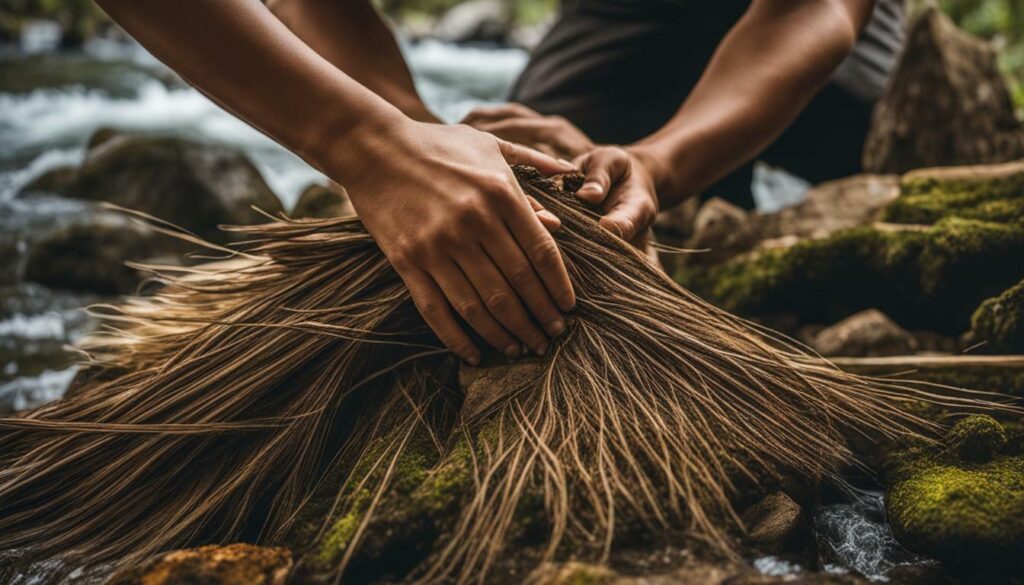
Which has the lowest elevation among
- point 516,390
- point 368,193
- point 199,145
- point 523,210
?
point 516,390

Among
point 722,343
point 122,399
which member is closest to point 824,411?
point 722,343

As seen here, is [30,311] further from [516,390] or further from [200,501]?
[516,390]

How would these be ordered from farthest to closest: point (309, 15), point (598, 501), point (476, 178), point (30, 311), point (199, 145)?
1. point (199, 145)
2. point (30, 311)
3. point (309, 15)
4. point (476, 178)
5. point (598, 501)

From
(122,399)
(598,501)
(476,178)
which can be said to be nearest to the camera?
(598,501)

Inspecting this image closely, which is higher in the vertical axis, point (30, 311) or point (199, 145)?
point (199, 145)

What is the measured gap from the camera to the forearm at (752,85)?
1.75 meters

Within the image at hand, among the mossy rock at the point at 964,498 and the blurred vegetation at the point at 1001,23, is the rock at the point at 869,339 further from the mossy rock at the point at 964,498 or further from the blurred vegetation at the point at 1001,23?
the blurred vegetation at the point at 1001,23

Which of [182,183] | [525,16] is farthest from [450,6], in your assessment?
[182,183]

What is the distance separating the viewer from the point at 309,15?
1.92 m

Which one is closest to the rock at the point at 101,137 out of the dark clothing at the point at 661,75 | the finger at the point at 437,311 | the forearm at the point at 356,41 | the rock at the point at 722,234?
the dark clothing at the point at 661,75

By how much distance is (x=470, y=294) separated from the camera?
3.81ft

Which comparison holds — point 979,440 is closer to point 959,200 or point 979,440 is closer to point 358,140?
point 959,200

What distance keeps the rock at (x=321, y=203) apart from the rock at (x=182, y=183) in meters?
0.95

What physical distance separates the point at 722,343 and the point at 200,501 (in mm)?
1002
